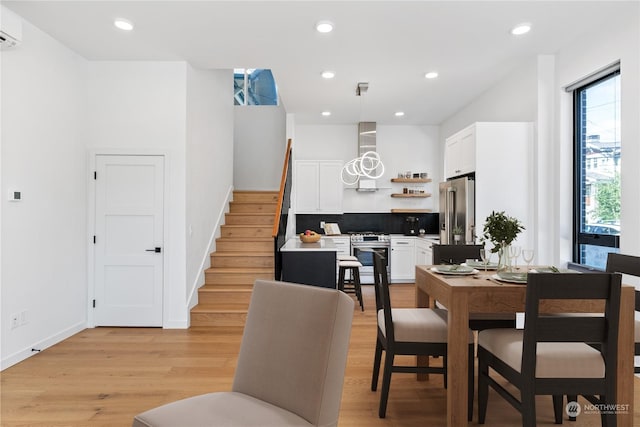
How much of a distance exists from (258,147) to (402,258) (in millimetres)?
3710

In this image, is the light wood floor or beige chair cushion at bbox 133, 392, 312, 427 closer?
beige chair cushion at bbox 133, 392, 312, 427

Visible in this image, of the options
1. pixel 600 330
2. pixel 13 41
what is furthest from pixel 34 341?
pixel 600 330

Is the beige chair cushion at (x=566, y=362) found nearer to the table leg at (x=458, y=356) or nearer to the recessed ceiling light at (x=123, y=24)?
the table leg at (x=458, y=356)

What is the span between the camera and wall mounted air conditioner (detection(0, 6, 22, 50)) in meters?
3.15

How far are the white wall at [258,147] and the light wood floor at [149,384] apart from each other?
4.44 metres

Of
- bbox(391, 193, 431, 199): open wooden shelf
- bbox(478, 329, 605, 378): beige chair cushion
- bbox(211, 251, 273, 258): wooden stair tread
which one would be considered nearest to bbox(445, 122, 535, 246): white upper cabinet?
bbox(478, 329, 605, 378): beige chair cushion

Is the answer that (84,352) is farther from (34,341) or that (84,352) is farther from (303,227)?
(303,227)

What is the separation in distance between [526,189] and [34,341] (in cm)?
532

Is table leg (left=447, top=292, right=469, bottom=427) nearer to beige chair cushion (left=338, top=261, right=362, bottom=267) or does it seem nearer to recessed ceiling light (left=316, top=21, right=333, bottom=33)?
recessed ceiling light (left=316, top=21, right=333, bottom=33)

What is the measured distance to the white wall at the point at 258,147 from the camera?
8289 millimetres

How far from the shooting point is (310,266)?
191 inches

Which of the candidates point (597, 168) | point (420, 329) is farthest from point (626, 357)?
point (597, 168)

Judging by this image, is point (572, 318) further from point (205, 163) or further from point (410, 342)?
point (205, 163)

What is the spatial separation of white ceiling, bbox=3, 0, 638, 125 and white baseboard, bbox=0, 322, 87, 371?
3.01 meters
